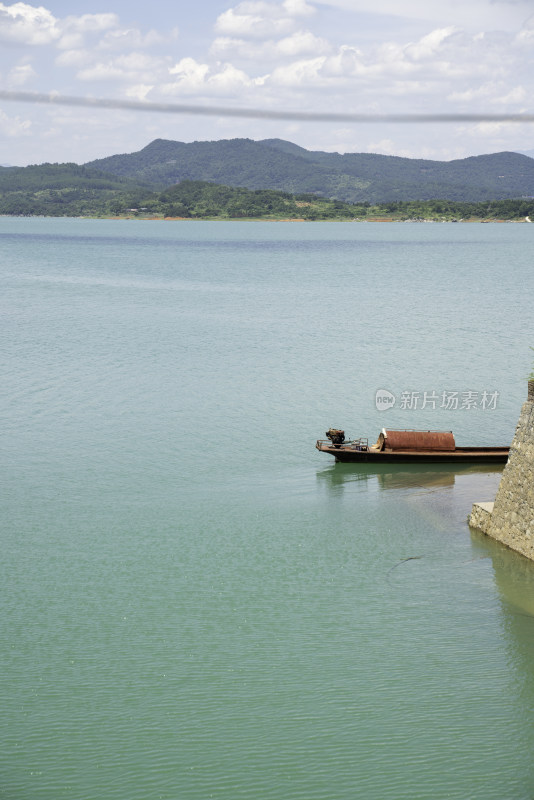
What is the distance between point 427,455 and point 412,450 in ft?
1.94

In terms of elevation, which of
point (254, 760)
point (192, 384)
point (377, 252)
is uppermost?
point (377, 252)

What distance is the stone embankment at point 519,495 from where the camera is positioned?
22.0 meters

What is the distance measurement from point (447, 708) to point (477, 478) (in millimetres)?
14466

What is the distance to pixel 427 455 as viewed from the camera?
1200 inches

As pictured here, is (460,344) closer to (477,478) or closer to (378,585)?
(477,478)

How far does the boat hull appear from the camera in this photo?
99.6ft

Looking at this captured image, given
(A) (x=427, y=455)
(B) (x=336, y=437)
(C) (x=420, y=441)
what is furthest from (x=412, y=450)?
(B) (x=336, y=437)

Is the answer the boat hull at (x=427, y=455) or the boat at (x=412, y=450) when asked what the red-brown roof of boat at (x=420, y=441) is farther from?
the boat hull at (x=427, y=455)

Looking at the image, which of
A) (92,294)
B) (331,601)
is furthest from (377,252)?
(331,601)

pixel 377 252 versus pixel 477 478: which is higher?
pixel 377 252

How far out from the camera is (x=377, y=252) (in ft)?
517

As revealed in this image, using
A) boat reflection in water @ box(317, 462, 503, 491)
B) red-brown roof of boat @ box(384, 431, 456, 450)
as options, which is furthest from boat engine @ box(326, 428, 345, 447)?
red-brown roof of boat @ box(384, 431, 456, 450)

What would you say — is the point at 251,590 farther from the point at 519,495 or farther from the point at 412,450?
the point at 412,450

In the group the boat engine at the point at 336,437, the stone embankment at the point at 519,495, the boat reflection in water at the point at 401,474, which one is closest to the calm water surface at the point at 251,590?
the boat reflection in water at the point at 401,474
